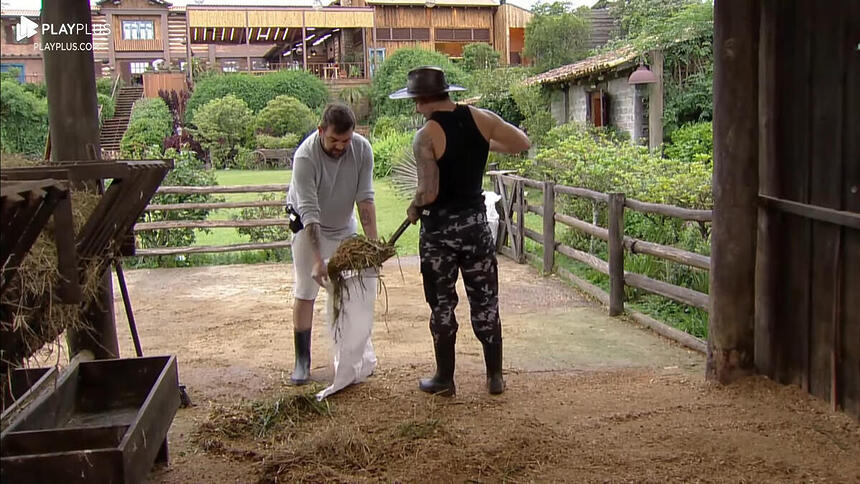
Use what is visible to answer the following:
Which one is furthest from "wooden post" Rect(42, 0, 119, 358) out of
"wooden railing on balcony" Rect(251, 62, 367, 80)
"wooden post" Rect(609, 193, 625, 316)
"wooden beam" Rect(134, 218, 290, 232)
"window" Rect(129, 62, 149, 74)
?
"window" Rect(129, 62, 149, 74)

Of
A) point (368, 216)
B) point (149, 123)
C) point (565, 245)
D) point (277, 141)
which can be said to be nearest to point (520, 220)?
point (565, 245)

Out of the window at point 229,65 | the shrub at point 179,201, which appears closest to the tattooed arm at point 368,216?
the shrub at point 179,201

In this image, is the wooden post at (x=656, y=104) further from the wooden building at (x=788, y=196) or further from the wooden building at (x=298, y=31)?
the wooden building at (x=298, y=31)

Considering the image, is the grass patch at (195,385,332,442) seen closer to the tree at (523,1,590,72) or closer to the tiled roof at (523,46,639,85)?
the tiled roof at (523,46,639,85)

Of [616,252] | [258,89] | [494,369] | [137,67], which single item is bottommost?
[494,369]

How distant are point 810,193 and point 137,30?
32322mm

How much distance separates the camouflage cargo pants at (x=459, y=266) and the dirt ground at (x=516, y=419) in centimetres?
45

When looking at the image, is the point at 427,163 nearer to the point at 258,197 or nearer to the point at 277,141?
the point at 258,197

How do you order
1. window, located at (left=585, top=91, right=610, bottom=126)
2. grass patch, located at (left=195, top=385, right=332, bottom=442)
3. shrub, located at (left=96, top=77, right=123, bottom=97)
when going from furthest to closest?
shrub, located at (left=96, top=77, right=123, bottom=97) < window, located at (left=585, top=91, right=610, bottom=126) < grass patch, located at (left=195, top=385, right=332, bottom=442)

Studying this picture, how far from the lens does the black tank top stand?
4.67 metres

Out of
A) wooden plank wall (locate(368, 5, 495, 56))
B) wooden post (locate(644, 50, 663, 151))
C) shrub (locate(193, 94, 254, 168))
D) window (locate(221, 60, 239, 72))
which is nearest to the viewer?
wooden post (locate(644, 50, 663, 151))

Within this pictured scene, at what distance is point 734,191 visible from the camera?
4918 millimetres

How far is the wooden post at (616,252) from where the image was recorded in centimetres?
735

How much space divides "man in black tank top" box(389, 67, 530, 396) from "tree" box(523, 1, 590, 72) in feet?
76.3
